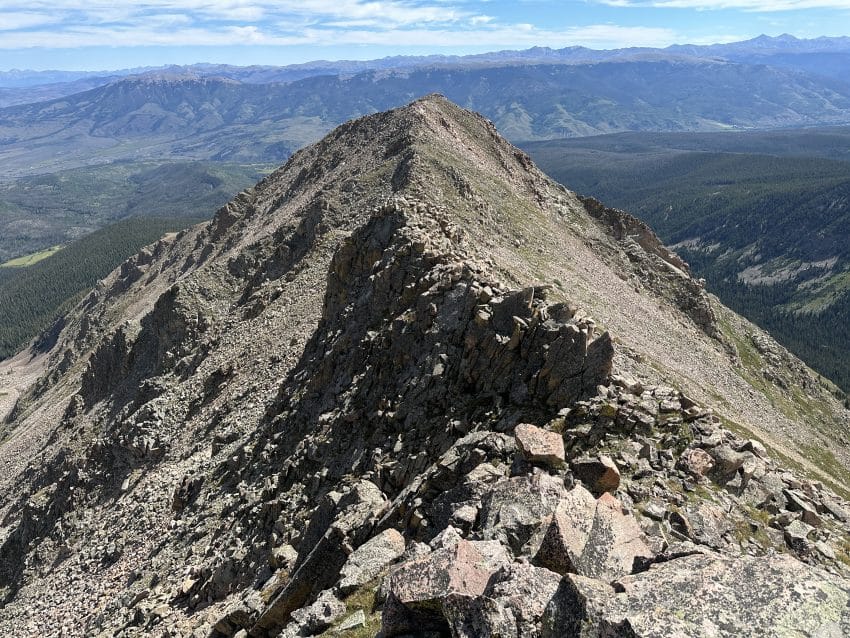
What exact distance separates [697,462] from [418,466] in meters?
11.4

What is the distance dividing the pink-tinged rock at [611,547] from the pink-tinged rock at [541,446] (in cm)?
404

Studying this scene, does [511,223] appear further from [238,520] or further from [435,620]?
[435,620]

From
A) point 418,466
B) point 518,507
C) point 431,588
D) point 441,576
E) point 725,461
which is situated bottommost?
point 418,466

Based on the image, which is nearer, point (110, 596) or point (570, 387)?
point (570, 387)

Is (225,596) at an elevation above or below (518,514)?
below

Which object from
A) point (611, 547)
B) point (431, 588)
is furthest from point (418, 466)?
point (611, 547)

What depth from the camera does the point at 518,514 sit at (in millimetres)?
17297

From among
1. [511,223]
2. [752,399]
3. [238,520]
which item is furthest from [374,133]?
[238,520]

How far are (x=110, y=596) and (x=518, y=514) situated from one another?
2871cm

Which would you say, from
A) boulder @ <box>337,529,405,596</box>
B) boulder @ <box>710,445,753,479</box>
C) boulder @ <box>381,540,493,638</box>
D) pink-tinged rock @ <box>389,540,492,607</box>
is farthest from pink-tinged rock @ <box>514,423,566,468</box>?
boulder @ <box>381,540,493,638</box>

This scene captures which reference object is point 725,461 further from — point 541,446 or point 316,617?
point 316,617

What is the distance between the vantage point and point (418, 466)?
25.9 metres

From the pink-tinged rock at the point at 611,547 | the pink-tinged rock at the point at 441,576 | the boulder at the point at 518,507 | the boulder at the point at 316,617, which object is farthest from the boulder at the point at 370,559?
the pink-tinged rock at the point at 611,547

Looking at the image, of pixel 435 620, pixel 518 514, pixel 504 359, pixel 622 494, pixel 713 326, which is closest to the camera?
pixel 435 620
